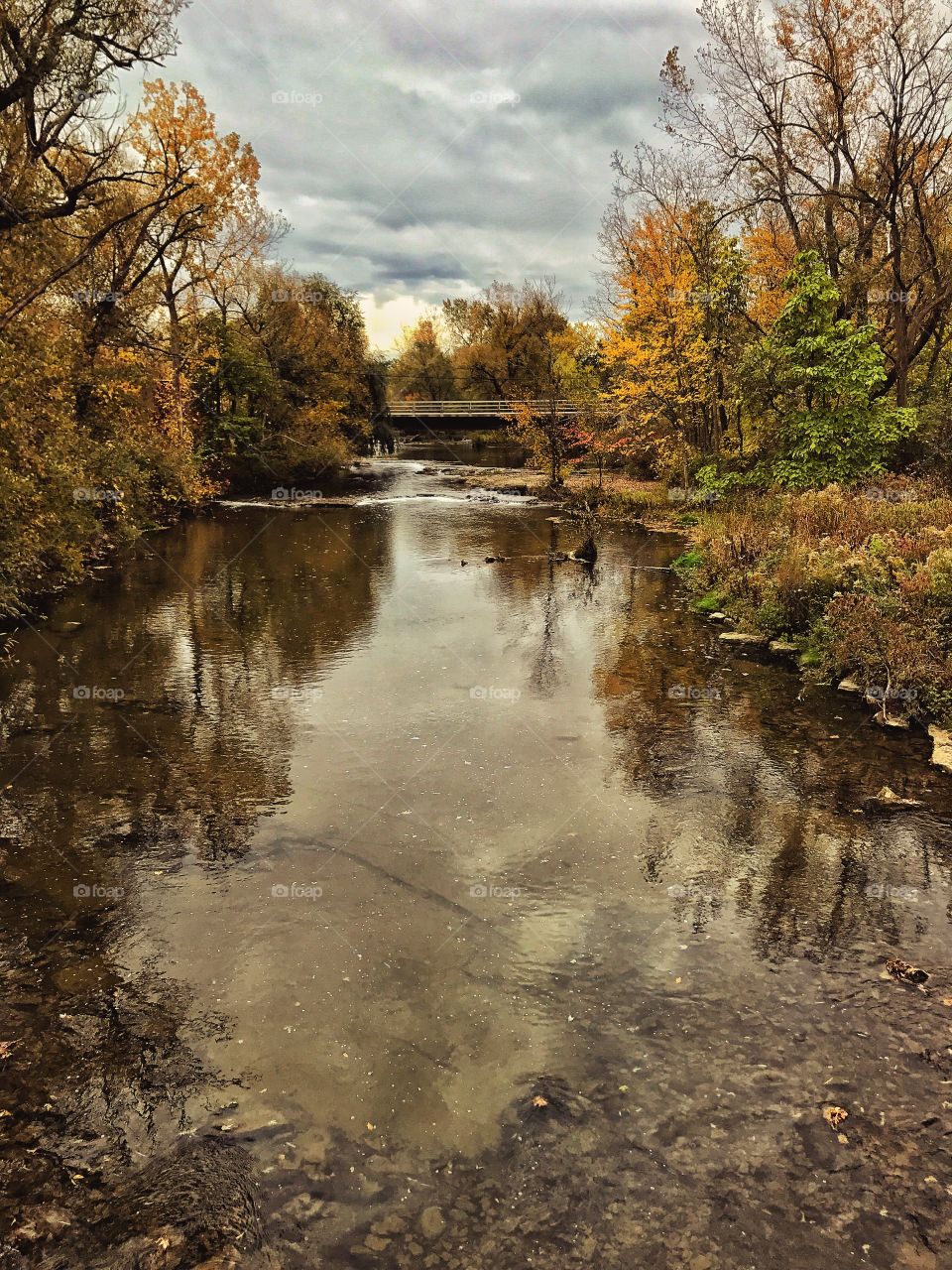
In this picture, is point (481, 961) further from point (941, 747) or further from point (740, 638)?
point (740, 638)

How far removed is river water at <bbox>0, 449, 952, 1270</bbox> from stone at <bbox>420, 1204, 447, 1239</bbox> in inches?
0.5

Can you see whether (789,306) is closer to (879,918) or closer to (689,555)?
(689,555)

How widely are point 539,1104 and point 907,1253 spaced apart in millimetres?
2023

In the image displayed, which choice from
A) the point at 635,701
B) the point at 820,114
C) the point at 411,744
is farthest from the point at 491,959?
the point at 820,114

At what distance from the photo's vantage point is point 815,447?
70.3 ft

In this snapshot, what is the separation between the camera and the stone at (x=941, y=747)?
9.19 m

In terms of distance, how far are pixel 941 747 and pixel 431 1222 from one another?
852 centimetres

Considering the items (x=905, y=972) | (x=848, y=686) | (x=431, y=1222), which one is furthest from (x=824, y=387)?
(x=431, y=1222)

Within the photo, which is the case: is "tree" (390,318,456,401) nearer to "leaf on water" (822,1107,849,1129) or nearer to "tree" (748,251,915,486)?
"tree" (748,251,915,486)

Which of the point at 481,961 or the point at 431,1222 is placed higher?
the point at 481,961

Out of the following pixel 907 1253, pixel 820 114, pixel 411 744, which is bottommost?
pixel 907 1253

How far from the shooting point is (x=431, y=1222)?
398cm

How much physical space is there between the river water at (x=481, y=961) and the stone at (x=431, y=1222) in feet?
0.04

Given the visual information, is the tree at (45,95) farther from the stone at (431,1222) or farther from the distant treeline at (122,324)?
the stone at (431,1222)
